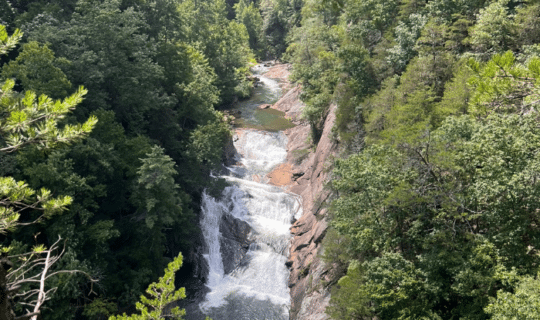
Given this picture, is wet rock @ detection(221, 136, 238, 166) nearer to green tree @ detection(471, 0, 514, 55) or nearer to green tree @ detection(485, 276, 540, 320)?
green tree @ detection(471, 0, 514, 55)

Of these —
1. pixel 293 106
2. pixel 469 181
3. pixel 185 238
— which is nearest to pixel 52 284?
pixel 185 238

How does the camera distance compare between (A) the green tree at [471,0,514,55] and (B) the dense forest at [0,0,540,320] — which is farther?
(A) the green tree at [471,0,514,55]

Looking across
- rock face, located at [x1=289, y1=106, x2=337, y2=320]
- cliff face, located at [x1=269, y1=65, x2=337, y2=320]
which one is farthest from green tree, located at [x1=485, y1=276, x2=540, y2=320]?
cliff face, located at [x1=269, y1=65, x2=337, y2=320]

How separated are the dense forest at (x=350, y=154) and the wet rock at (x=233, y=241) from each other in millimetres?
2459

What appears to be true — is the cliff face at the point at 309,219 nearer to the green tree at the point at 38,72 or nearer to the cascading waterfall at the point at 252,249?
the cascading waterfall at the point at 252,249

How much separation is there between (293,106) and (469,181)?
1396 inches

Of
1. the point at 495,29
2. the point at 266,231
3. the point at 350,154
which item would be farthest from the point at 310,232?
the point at 495,29

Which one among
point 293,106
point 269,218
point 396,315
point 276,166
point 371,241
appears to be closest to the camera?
point 396,315

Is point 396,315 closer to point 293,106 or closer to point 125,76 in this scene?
point 125,76

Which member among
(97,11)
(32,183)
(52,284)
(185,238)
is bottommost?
(185,238)

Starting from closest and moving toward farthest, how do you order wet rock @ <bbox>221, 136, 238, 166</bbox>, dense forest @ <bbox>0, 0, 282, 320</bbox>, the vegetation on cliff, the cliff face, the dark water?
the vegetation on cliff, dense forest @ <bbox>0, 0, 282, 320</bbox>, the cliff face, wet rock @ <bbox>221, 136, 238, 166</bbox>, the dark water

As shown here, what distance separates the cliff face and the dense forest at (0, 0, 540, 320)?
6.33 ft

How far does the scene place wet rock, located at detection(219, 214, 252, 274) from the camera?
85.3 feet

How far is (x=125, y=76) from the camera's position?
2519 centimetres
